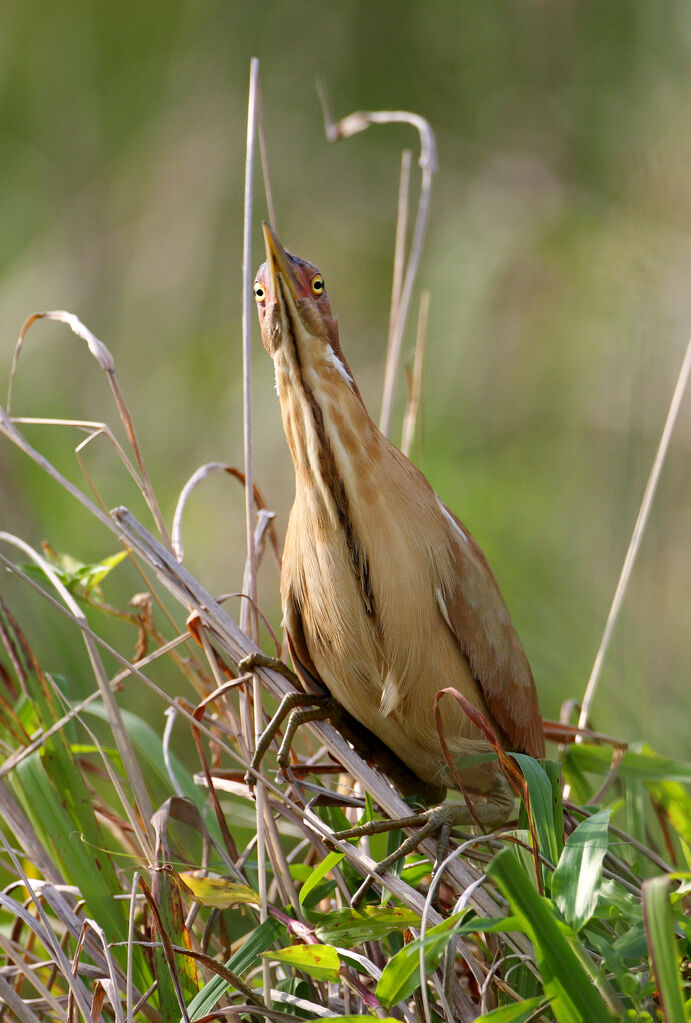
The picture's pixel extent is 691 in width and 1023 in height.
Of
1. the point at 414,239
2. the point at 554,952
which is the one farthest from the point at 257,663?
the point at 414,239

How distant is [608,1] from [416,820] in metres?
3.86

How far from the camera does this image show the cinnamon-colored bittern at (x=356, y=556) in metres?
1.57

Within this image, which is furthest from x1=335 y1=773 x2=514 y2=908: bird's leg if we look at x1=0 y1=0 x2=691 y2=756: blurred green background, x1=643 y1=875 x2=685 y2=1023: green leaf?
x1=0 y1=0 x2=691 y2=756: blurred green background

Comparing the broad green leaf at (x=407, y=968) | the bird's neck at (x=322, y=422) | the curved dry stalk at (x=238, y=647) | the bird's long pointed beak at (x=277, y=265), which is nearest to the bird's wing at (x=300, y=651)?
the curved dry stalk at (x=238, y=647)

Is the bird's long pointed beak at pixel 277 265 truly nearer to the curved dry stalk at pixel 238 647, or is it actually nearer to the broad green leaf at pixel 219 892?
the curved dry stalk at pixel 238 647

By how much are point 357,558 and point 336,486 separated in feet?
0.37

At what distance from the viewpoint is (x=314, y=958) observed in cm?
120

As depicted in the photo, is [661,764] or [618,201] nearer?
[661,764]

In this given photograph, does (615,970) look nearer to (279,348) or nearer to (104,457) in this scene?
(279,348)

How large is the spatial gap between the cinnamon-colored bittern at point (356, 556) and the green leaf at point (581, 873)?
388 millimetres

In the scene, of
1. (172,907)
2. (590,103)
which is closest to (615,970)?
(172,907)

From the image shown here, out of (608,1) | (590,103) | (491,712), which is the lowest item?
(491,712)

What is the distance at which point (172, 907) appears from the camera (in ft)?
Answer: 4.34

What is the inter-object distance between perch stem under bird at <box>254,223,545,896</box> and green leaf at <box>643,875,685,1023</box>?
56 cm
